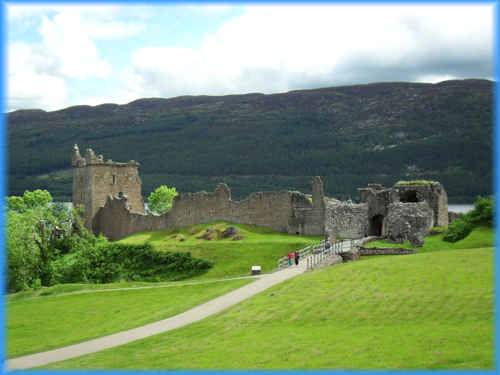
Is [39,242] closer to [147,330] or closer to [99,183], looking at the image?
[99,183]

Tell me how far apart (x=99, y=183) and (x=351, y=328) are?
1884 inches

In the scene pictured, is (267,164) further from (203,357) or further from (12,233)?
(203,357)

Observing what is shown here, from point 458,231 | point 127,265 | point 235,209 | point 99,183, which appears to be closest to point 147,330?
point 458,231

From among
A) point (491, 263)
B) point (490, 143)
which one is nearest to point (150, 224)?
point (491, 263)

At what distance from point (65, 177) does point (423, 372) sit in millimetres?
170365

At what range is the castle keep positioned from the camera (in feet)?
135

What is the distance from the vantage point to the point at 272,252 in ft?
143

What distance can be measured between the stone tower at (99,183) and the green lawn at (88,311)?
28.5 metres

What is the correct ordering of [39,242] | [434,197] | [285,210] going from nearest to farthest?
[434,197] < [39,242] < [285,210]

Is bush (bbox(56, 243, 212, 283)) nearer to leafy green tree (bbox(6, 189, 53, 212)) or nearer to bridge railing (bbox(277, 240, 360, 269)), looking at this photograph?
bridge railing (bbox(277, 240, 360, 269))

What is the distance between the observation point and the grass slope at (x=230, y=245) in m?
42.7

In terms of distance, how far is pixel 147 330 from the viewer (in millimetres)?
23859

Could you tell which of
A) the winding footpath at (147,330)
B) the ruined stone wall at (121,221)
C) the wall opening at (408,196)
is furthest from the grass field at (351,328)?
the ruined stone wall at (121,221)

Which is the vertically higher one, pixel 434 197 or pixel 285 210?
pixel 434 197
